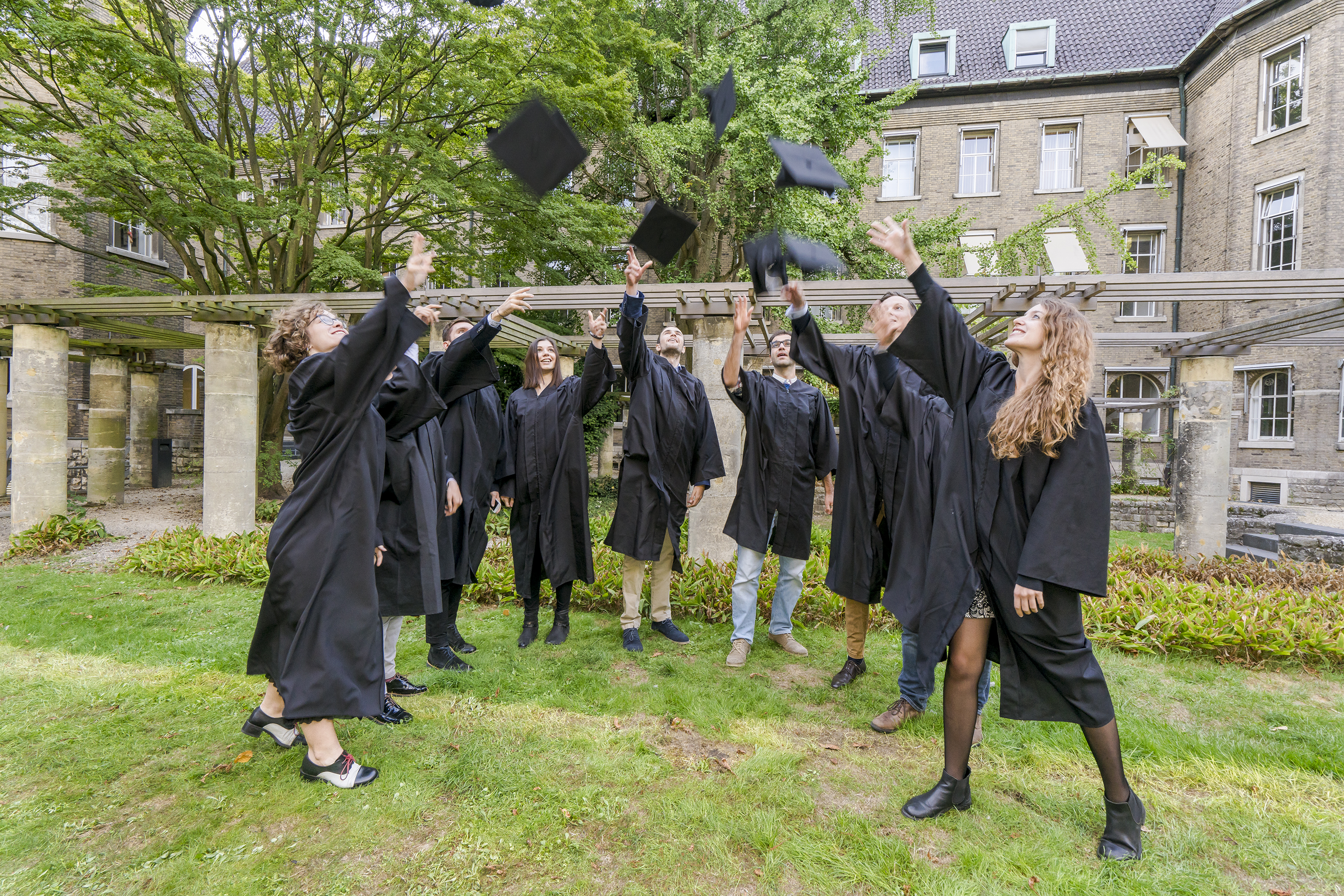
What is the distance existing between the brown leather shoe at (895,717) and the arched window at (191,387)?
2317cm

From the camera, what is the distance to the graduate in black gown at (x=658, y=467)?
4883mm

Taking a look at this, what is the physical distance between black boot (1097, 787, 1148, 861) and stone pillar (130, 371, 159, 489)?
18.0 meters

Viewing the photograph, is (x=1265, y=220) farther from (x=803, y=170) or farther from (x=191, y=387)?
(x=191, y=387)

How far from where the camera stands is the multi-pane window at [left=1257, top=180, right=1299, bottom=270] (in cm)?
1622

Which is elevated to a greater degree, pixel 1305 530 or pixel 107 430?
pixel 107 430

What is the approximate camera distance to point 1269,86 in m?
16.6

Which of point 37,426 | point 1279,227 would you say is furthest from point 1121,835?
point 1279,227

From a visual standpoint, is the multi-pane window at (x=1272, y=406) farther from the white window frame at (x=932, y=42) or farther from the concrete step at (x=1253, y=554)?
the white window frame at (x=932, y=42)

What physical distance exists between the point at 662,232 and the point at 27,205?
11378 mm

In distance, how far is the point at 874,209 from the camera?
21.2 meters

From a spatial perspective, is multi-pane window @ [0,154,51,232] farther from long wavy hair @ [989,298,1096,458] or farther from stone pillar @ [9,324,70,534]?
long wavy hair @ [989,298,1096,458]

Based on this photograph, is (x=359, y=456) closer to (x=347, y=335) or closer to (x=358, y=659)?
(x=347, y=335)

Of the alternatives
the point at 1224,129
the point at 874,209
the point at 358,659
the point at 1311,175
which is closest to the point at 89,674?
the point at 358,659

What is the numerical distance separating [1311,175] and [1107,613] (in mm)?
17076
